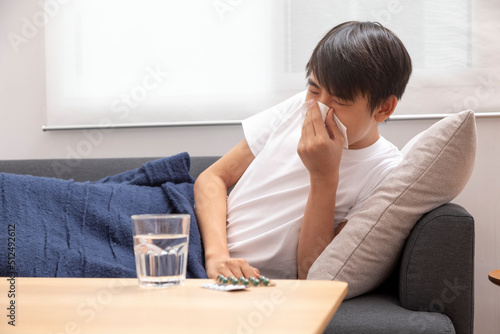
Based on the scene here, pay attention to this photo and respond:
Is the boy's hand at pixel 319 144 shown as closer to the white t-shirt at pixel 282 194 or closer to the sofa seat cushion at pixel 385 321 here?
the white t-shirt at pixel 282 194

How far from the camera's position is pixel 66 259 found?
1.06 meters

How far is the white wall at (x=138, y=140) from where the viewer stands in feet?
6.01

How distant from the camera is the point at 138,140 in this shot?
2.06m

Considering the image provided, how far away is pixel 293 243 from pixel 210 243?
0.19 meters

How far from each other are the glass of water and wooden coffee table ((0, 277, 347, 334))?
0.7 inches

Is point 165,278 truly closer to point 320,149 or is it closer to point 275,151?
point 320,149

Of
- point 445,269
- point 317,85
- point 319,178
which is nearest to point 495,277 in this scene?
point 445,269

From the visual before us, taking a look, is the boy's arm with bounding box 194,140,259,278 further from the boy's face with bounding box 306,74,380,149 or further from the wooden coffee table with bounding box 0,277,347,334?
the wooden coffee table with bounding box 0,277,347,334

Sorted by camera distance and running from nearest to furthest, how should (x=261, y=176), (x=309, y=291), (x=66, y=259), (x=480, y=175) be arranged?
(x=309, y=291)
(x=66, y=259)
(x=261, y=176)
(x=480, y=175)

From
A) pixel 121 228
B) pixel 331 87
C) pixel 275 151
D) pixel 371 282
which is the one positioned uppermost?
pixel 331 87

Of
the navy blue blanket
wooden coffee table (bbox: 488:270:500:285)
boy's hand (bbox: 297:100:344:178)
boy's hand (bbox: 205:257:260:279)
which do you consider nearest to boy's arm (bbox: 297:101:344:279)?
boy's hand (bbox: 297:100:344:178)

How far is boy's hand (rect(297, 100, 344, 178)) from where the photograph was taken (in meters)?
1.19

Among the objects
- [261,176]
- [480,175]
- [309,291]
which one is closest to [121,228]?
[261,176]

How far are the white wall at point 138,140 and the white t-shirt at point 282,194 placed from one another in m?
0.60
